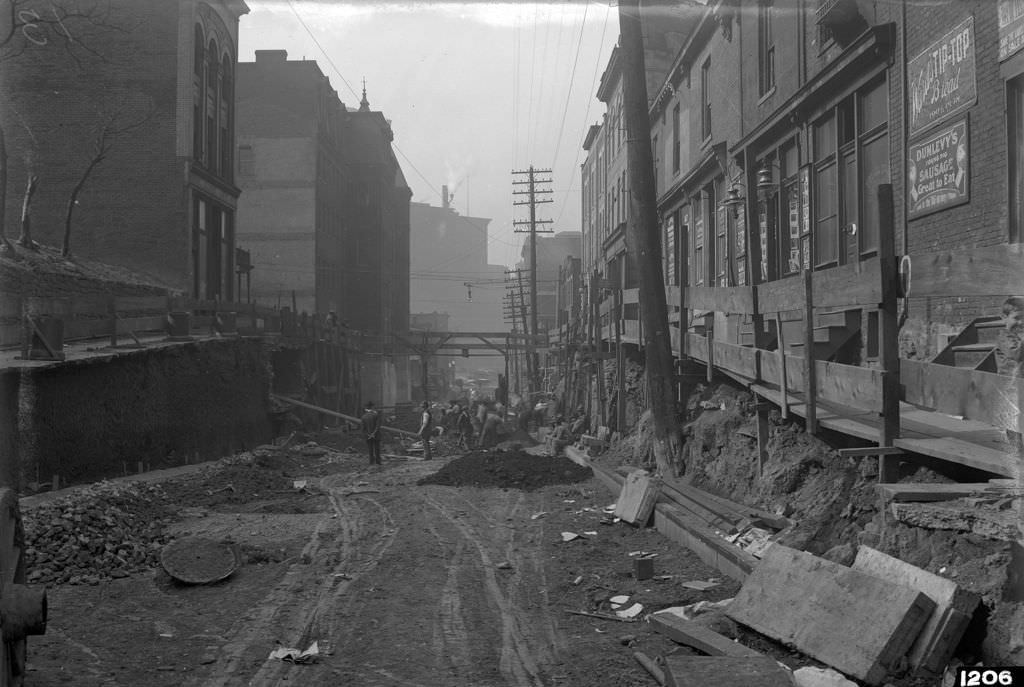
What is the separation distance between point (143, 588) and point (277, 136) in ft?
128

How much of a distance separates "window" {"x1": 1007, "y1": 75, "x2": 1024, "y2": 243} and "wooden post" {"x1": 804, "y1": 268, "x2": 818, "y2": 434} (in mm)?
2994

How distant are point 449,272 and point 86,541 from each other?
106 meters

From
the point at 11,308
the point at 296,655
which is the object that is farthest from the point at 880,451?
the point at 11,308

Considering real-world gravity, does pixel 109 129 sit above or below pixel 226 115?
below

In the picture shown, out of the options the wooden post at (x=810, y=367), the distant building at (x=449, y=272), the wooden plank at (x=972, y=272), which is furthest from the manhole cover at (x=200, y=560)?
the distant building at (x=449, y=272)

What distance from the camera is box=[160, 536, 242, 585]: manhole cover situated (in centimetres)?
877

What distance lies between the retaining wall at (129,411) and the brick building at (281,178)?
18.6m

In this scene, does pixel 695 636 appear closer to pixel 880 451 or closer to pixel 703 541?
pixel 880 451

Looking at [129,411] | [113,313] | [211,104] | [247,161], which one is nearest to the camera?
[129,411]

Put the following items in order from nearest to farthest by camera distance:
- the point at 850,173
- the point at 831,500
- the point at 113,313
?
the point at 831,500, the point at 850,173, the point at 113,313

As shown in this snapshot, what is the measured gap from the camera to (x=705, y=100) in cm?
2377

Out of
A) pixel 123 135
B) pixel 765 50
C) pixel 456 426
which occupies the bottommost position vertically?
pixel 456 426

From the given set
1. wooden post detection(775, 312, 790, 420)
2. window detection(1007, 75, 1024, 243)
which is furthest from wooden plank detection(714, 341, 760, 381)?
window detection(1007, 75, 1024, 243)

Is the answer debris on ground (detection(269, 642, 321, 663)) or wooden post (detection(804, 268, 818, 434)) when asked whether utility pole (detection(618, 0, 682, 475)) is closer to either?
wooden post (detection(804, 268, 818, 434))
